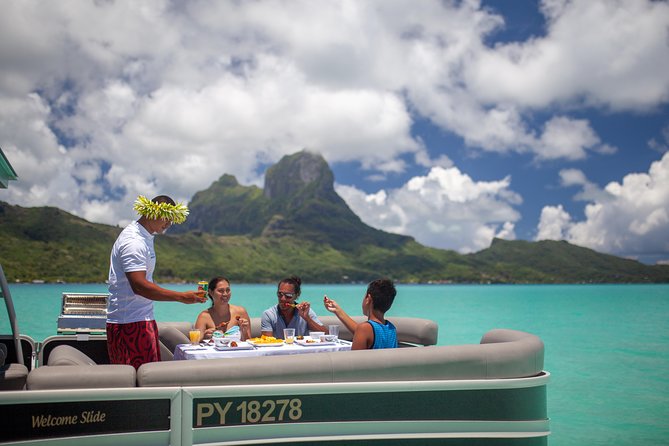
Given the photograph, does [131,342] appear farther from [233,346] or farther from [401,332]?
[401,332]

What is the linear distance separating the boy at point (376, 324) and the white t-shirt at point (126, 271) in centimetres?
146

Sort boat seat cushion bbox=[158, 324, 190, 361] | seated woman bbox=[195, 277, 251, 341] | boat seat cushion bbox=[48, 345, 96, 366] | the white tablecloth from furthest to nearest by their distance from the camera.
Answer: seated woman bbox=[195, 277, 251, 341]
boat seat cushion bbox=[158, 324, 190, 361]
the white tablecloth
boat seat cushion bbox=[48, 345, 96, 366]

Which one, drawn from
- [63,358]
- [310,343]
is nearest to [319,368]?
[63,358]

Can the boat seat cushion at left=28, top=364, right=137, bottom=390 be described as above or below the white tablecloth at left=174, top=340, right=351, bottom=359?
above

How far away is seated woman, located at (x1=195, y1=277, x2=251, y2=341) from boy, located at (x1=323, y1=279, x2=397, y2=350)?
171cm

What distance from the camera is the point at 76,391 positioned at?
2.72m

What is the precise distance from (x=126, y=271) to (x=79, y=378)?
96 cm

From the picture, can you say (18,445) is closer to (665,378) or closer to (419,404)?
(419,404)

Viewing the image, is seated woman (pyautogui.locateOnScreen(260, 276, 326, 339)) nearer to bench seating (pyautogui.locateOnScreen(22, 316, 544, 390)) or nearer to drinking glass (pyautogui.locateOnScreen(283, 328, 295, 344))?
drinking glass (pyautogui.locateOnScreen(283, 328, 295, 344))

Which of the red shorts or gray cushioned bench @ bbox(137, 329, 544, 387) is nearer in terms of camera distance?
gray cushioned bench @ bbox(137, 329, 544, 387)

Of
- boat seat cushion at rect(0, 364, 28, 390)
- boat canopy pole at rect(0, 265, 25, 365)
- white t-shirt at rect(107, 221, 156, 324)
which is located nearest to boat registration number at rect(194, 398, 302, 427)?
white t-shirt at rect(107, 221, 156, 324)

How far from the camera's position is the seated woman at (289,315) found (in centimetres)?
547

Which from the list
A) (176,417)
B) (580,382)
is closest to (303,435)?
(176,417)

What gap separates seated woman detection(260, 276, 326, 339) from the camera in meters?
5.47
